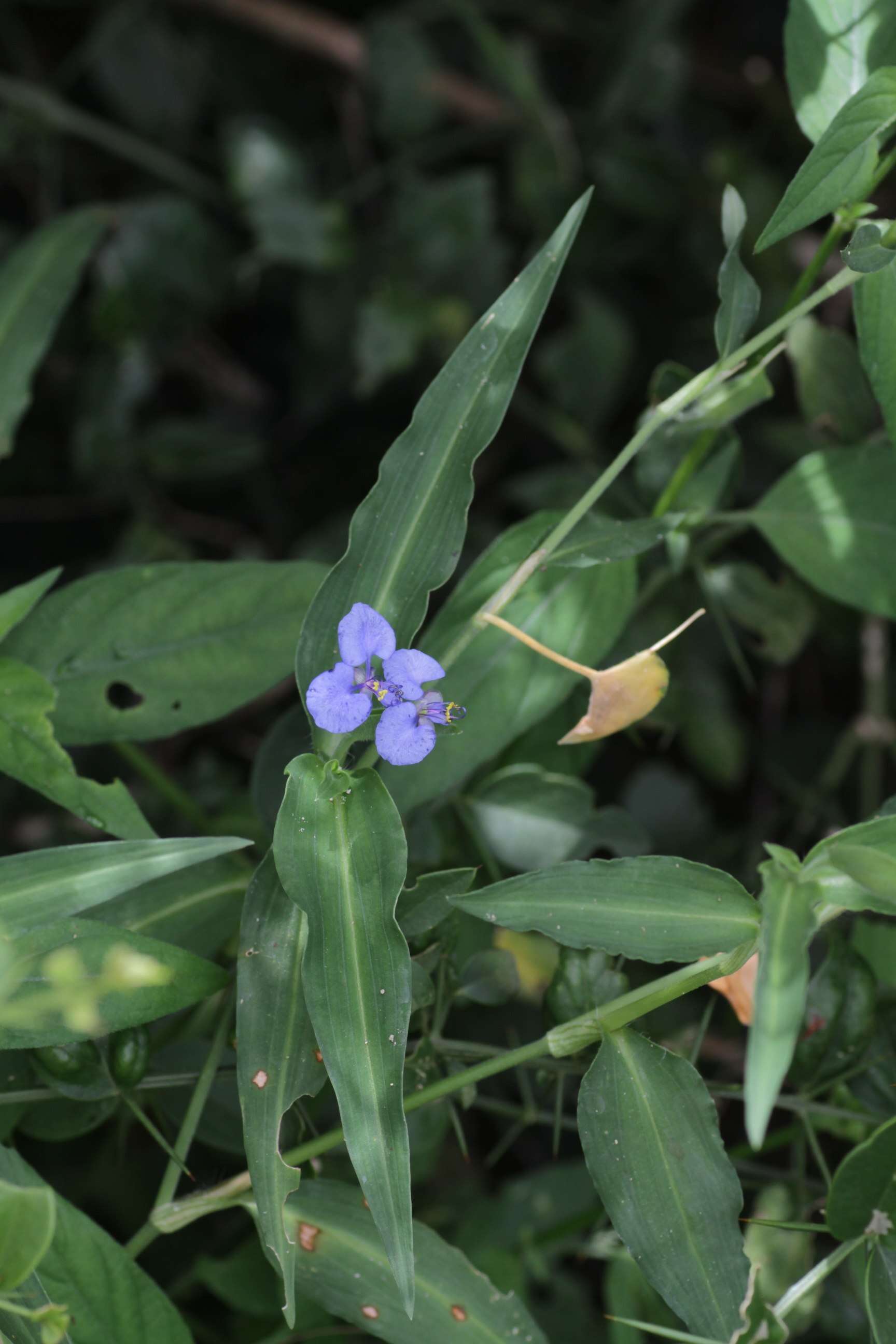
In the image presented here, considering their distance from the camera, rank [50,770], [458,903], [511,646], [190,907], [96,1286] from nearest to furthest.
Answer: [458,903]
[96,1286]
[50,770]
[190,907]
[511,646]

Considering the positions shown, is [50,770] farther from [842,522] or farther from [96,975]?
[842,522]

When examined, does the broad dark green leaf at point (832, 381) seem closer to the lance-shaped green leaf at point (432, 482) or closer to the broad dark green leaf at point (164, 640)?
the lance-shaped green leaf at point (432, 482)

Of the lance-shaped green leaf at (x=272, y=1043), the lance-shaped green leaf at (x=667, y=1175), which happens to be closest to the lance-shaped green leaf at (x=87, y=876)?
the lance-shaped green leaf at (x=272, y=1043)

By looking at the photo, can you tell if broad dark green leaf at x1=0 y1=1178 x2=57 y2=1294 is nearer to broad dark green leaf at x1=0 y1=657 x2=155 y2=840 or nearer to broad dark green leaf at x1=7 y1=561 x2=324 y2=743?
broad dark green leaf at x1=0 y1=657 x2=155 y2=840

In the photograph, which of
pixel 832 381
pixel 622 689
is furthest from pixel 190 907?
pixel 832 381

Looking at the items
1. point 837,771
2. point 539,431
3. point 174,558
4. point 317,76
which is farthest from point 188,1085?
point 317,76

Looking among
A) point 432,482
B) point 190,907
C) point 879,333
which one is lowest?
point 190,907

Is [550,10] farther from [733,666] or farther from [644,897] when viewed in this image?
[644,897]
